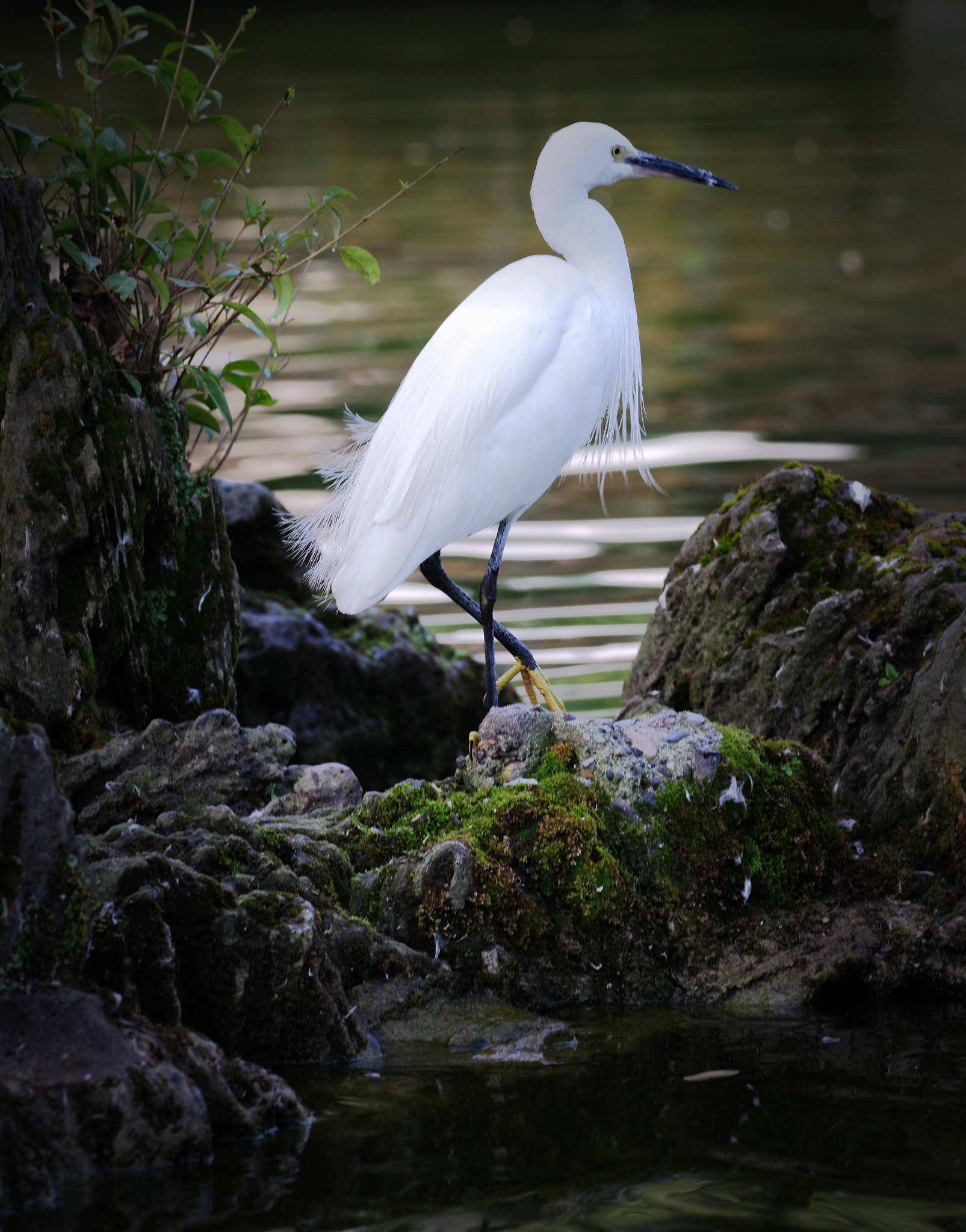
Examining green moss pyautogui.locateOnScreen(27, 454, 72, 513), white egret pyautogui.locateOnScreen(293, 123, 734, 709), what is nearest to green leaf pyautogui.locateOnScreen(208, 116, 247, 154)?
white egret pyautogui.locateOnScreen(293, 123, 734, 709)

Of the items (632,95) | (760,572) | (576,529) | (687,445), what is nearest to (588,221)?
(760,572)

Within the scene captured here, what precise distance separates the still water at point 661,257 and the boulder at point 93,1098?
336cm

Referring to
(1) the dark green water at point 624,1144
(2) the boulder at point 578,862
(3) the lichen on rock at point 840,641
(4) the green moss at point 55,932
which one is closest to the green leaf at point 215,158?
(2) the boulder at point 578,862

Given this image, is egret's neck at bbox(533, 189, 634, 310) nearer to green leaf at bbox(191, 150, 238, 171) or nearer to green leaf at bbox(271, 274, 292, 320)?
green leaf at bbox(271, 274, 292, 320)

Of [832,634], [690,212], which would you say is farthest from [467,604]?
[690,212]

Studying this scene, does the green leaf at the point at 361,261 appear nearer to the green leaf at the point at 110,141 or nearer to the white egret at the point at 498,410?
the white egret at the point at 498,410

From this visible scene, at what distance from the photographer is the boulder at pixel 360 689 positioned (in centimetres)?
625

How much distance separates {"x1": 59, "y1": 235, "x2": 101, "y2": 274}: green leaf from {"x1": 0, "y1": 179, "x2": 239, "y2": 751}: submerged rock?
0.39ft

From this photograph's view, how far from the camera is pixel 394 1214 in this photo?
9.66 ft

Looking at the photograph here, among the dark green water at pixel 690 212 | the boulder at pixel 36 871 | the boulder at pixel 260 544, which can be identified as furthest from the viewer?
the dark green water at pixel 690 212

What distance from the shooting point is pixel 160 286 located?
471cm

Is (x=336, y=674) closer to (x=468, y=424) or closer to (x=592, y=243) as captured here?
(x=468, y=424)

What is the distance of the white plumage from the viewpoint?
A: 16.3ft

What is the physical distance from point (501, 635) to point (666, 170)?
1.82m
